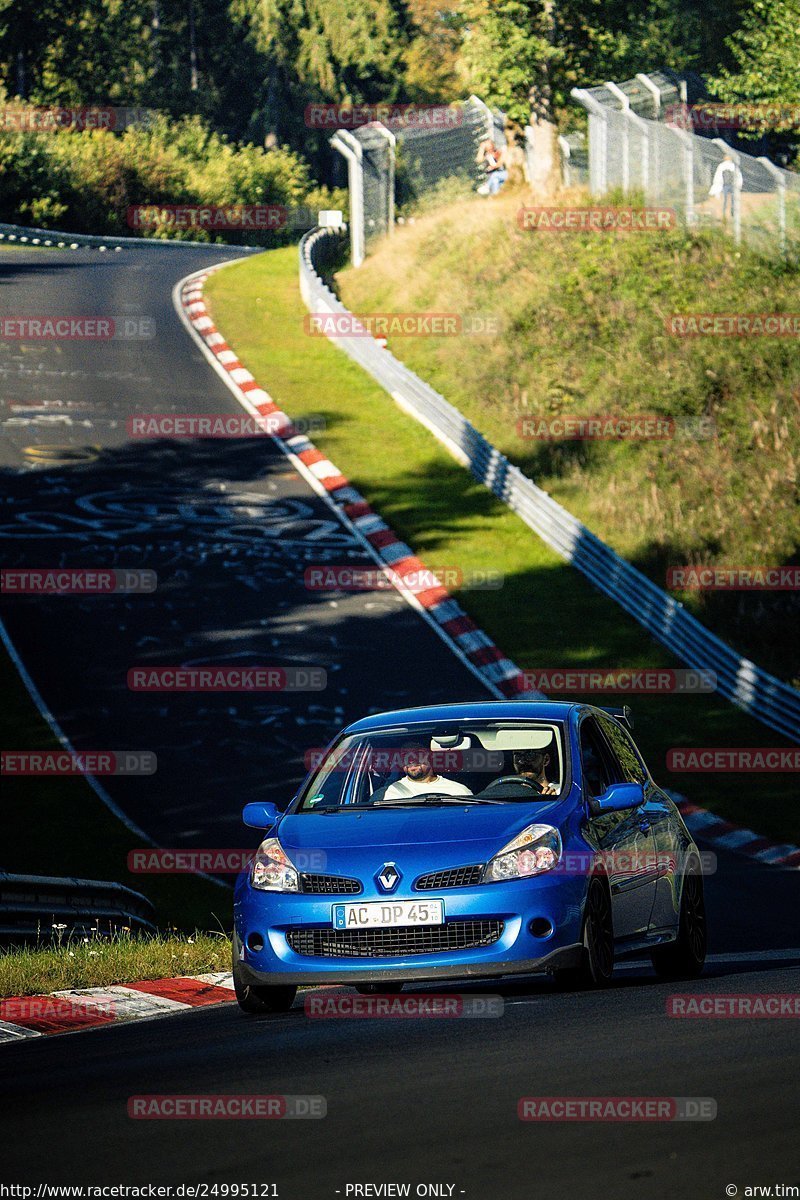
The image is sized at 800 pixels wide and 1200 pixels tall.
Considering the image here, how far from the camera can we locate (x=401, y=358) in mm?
37625

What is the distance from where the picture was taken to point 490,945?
323 inches

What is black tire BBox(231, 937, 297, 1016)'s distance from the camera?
8.70 meters

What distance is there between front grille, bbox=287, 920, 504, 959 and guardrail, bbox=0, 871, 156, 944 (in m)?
3.64

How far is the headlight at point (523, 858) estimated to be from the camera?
Result: 8258mm

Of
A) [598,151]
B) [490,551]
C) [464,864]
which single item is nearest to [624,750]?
[464,864]

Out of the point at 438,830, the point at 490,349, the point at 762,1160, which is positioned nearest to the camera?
the point at 762,1160

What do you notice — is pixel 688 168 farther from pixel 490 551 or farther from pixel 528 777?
pixel 528 777

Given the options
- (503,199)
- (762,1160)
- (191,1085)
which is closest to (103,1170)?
(191,1085)

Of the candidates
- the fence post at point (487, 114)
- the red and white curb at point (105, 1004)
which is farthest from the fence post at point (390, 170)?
the red and white curb at point (105, 1004)

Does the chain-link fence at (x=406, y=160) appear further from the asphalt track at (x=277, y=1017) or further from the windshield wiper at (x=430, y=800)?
the windshield wiper at (x=430, y=800)

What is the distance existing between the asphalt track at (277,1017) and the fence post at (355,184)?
376 inches

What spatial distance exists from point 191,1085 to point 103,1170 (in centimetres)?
125

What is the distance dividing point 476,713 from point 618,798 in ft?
3.30

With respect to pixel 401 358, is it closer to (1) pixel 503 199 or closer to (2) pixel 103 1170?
(1) pixel 503 199
